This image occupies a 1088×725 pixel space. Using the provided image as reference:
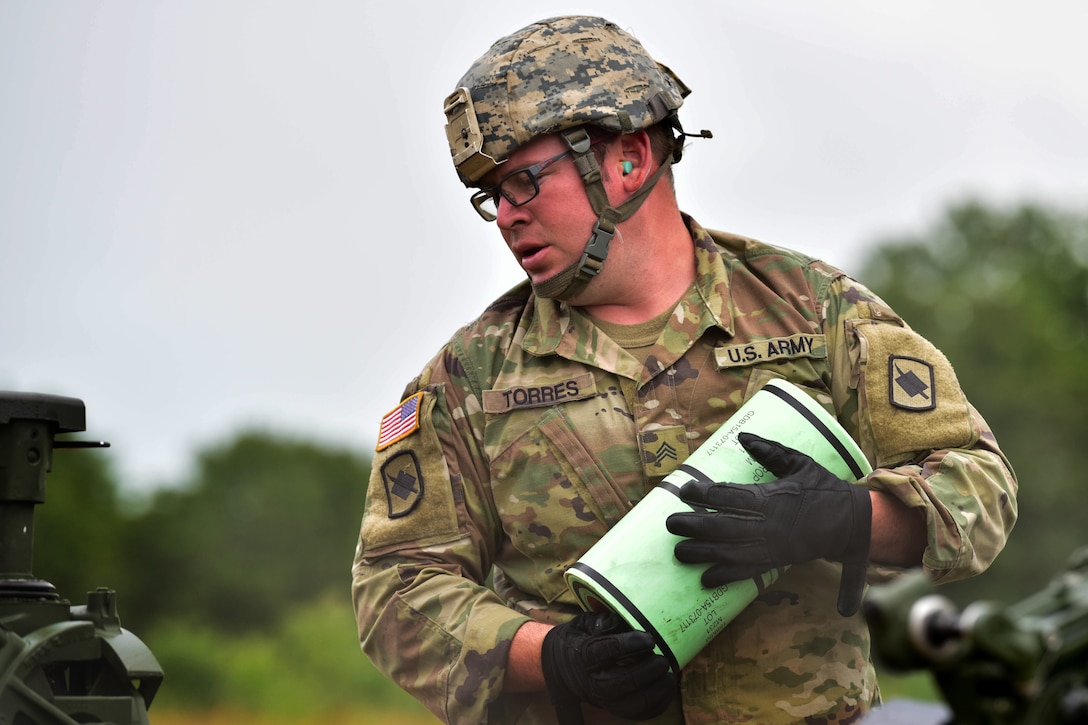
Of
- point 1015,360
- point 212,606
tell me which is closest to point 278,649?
point 212,606

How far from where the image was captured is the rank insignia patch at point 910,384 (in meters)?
4.89

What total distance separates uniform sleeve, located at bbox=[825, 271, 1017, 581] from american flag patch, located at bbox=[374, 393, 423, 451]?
1456 millimetres

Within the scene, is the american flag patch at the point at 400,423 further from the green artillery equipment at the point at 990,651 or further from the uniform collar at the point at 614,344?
the green artillery equipment at the point at 990,651

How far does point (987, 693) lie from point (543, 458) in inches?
101

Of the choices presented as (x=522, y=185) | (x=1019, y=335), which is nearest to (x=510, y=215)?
(x=522, y=185)

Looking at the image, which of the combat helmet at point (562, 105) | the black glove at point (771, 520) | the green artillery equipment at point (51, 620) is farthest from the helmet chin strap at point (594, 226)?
the green artillery equipment at point (51, 620)

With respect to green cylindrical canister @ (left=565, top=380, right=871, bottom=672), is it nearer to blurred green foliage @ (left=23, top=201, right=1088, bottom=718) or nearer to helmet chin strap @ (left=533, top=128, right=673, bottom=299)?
helmet chin strap @ (left=533, top=128, right=673, bottom=299)

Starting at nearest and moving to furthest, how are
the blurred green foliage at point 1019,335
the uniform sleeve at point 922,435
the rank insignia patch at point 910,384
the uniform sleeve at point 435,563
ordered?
the uniform sleeve at point 922,435, the rank insignia patch at point 910,384, the uniform sleeve at point 435,563, the blurred green foliage at point 1019,335

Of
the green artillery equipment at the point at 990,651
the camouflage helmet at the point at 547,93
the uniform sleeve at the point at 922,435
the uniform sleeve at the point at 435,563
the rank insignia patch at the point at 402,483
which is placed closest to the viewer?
the green artillery equipment at the point at 990,651

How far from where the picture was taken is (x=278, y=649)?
42.5 meters

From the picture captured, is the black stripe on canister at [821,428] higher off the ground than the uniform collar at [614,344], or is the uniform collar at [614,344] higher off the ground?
the uniform collar at [614,344]

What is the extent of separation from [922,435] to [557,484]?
121cm

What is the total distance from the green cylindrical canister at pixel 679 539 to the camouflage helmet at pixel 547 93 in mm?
1186

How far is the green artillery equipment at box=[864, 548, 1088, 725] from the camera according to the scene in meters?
2.63
